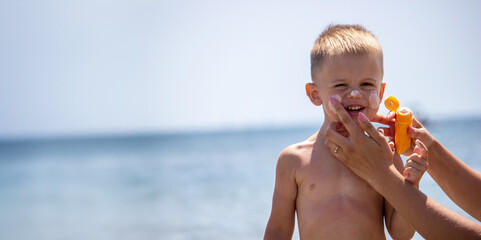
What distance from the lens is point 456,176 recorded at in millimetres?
2314

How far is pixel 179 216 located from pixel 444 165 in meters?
6.49

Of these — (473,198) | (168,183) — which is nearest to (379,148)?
(473,198)

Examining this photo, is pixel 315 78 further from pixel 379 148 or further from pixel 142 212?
pixel 142 212

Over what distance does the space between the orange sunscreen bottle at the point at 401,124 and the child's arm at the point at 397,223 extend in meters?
0.06

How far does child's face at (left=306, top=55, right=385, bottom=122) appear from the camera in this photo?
2.03 metres

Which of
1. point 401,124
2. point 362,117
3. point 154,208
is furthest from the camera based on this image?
point 154,208

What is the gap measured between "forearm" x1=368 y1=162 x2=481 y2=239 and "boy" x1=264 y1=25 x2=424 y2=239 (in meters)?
0.17

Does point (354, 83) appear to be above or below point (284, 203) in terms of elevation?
above

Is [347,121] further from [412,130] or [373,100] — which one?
[412,130]

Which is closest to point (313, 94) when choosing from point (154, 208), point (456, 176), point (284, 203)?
point (284, 203)

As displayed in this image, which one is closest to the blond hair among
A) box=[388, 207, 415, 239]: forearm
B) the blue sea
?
box=[388, 207, 415, 239]: forearm

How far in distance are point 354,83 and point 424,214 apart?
641 millimetres

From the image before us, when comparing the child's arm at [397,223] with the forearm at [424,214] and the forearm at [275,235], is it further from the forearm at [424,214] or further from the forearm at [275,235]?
the forearm at [275,235]

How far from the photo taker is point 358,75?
6.72 feet
